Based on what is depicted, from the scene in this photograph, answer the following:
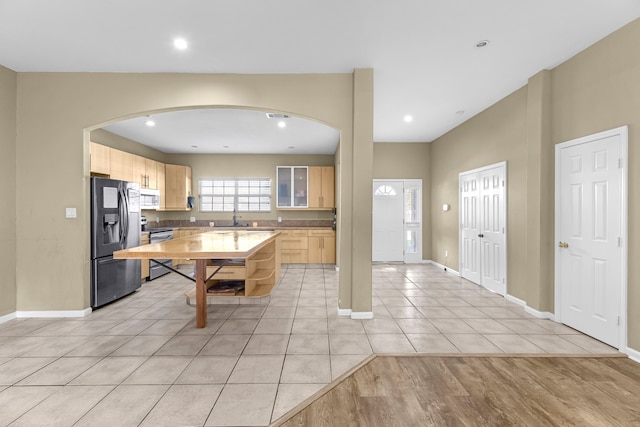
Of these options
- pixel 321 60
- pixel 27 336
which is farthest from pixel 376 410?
pixel 27 336

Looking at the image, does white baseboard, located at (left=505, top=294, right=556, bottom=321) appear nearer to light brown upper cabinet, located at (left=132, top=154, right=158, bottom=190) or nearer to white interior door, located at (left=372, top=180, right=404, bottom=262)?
white interior door, located at (left=372, top=180, right=404, bottom=262)

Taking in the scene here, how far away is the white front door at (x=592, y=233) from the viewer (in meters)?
2.70

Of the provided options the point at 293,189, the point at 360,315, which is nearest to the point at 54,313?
the point at 360,315

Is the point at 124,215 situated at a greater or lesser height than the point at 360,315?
greater

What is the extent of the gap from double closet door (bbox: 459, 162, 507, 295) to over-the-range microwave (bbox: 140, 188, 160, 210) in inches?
248

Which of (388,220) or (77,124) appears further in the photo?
(388,220)

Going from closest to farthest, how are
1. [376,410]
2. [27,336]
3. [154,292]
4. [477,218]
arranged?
1. [376,410]
2. [27,336]
3. [154,292]
4. [477,218]

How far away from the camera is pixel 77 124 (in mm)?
3549

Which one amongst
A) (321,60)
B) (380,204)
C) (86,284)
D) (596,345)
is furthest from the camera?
(380,204)

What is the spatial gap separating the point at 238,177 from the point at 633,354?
24.0ft

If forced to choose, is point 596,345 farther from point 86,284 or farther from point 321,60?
point 86,284

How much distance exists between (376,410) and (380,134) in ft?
17.7

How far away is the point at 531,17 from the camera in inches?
99.7

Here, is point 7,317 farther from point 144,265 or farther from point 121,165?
point 121,165
